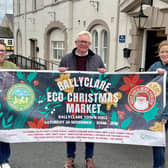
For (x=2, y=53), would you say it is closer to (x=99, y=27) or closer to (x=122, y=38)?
(x=122, y=38)

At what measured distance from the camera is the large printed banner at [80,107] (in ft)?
10.1

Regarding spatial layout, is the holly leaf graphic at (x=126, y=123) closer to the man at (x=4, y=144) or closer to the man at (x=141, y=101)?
the man at (x=141, y=101)

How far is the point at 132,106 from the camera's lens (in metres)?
3.12

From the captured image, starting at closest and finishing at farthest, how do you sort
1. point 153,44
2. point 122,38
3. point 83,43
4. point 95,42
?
point 83,43, point 153,44, point 122,38, point 95,42

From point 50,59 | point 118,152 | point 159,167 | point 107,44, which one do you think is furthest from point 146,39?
point 50,59

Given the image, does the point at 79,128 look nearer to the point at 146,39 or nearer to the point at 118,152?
the point at 118,152

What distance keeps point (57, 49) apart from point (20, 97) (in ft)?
42.1

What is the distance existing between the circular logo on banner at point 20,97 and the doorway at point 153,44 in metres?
6.26

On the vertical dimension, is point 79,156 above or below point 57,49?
below

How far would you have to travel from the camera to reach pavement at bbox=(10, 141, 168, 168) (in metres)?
3.49

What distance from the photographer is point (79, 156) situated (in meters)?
3.74

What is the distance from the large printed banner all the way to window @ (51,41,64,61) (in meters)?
12.2

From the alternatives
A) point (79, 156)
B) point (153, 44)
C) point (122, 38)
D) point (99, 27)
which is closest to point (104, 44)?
point (99, 27)

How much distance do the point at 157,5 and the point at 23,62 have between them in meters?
14.5
